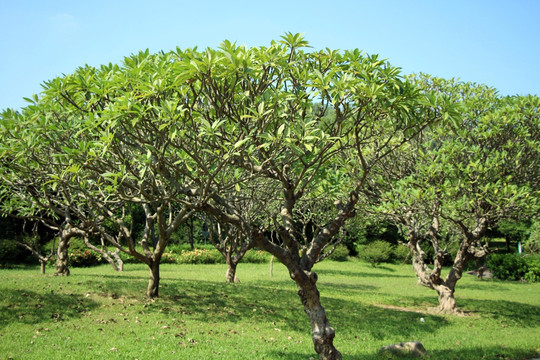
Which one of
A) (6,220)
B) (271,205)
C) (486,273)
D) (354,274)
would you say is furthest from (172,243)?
(486,273)

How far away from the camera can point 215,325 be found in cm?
899

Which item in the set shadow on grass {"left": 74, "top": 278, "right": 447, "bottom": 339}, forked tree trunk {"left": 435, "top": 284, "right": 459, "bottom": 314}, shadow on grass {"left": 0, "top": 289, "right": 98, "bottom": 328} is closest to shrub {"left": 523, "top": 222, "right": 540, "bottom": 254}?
forked tree trunk {"left": 435, "top": 284, "right": 459, "bottom": 314}

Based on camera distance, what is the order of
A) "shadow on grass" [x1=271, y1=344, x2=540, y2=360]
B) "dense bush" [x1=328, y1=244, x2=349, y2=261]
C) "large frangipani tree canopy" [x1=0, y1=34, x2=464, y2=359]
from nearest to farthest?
"large frangipani tree canopy" [x1=0, y1=34, x2=464, y2=359]
"shadow on grass" [x1=271, y1=344, x2=540, y2=360]
"dense bush" [x1=328, y1=244, x2=349, y2=261]

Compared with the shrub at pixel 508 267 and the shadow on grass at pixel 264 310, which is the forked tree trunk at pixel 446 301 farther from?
the shrub at pixel 508 267

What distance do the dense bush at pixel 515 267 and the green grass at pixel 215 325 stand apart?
12573mm

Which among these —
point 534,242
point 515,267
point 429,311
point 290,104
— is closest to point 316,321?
point 290,104

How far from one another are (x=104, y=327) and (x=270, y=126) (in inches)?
225

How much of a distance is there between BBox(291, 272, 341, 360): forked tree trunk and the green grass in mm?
1846

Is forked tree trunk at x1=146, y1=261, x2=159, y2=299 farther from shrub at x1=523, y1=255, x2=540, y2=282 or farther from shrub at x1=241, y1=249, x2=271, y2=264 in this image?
shrub at x1=523, y1=255, x2=540, y2=282

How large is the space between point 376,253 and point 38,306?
84.3ft

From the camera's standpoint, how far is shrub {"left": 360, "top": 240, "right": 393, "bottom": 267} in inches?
1216

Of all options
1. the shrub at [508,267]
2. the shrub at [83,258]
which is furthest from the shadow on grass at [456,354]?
the shrub at [508,267]

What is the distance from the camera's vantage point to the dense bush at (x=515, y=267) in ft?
80.1

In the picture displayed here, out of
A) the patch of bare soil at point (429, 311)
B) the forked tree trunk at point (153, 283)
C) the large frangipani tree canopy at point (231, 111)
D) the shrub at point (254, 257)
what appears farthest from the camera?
the shrub at point (254, 257)
